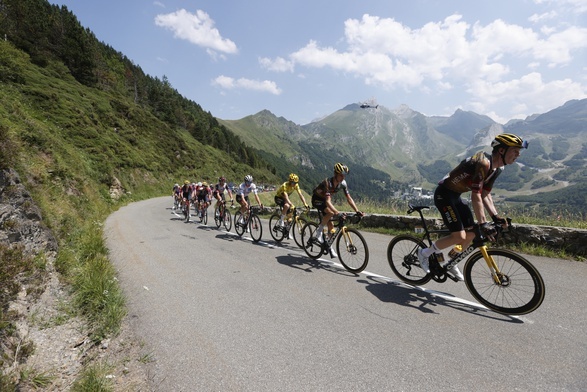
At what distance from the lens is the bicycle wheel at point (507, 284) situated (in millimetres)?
4324

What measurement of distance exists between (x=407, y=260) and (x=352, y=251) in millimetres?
1399

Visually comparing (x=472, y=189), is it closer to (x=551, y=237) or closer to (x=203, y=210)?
(x=551, y=237)

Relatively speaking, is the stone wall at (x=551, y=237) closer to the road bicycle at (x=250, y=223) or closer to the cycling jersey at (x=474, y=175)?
the cycling jersey at (x=474, y=175)

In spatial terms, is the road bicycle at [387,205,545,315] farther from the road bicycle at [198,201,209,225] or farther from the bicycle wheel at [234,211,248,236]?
the road bicycle at [198,201,209,225]

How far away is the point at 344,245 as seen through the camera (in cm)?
718

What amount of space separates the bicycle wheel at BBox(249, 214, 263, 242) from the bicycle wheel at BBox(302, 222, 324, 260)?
2.73 meters

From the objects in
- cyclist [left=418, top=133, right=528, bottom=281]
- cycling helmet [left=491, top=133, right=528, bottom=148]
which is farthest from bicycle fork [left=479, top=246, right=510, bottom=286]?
cycling helmet [left=491, top=133, right=528, bottom=148]

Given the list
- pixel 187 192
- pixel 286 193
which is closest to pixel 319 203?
pixel 286 193

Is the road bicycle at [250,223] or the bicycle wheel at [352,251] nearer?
the bicycle wheel at [352,251]

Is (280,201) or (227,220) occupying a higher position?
(280,201)

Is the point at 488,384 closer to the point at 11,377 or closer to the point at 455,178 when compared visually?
the point at 455,178

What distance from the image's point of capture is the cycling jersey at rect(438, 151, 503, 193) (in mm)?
4605

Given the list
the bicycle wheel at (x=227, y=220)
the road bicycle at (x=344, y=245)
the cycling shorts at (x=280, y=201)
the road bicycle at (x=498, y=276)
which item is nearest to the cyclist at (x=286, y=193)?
the cycling shorts at (x=280, y=201)

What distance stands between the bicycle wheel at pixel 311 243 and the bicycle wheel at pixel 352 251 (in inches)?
26.7
